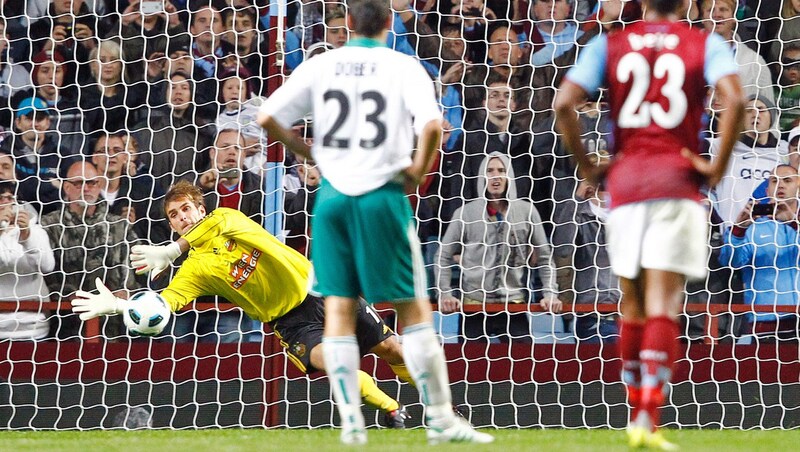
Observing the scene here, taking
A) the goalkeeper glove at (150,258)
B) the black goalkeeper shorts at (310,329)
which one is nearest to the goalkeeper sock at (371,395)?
the black goalkeeper shorts at (310,329)

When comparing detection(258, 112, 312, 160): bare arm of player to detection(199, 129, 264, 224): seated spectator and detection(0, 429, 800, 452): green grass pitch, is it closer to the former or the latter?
detection(0, 429, 800, 452): green grass pitch

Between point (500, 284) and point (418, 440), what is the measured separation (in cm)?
297

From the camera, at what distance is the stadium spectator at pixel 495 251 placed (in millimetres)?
7746

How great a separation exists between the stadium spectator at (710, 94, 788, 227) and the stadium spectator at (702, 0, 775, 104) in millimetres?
90

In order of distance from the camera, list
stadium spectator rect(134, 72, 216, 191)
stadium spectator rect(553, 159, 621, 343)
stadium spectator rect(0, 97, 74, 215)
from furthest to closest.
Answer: stadium spectator rect(0, 97, 74, 215) < stadium spectator rect(134, 72, 216, 191) < stadium spectator rect(553, 159, 621, 343)

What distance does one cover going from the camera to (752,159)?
7945mm

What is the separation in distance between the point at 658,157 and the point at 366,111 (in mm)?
985

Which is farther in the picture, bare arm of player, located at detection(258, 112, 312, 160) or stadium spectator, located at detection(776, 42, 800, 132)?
stadium spectator, located at detection(776, 42, 800, 132)

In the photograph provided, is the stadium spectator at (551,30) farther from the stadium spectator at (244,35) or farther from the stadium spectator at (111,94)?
the stadium spectator at (111,94)

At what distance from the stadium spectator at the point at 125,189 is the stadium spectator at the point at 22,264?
1.61 ft

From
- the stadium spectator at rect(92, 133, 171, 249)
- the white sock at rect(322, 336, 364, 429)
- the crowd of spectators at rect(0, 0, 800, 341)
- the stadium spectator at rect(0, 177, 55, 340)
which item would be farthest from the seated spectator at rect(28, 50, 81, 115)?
the white sock at rect(322, 336, 364, 429)

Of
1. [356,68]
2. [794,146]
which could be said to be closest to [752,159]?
[794,146]

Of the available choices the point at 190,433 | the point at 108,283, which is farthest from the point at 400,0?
the point at 190,433

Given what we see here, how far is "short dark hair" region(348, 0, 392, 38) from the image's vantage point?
4223mm
